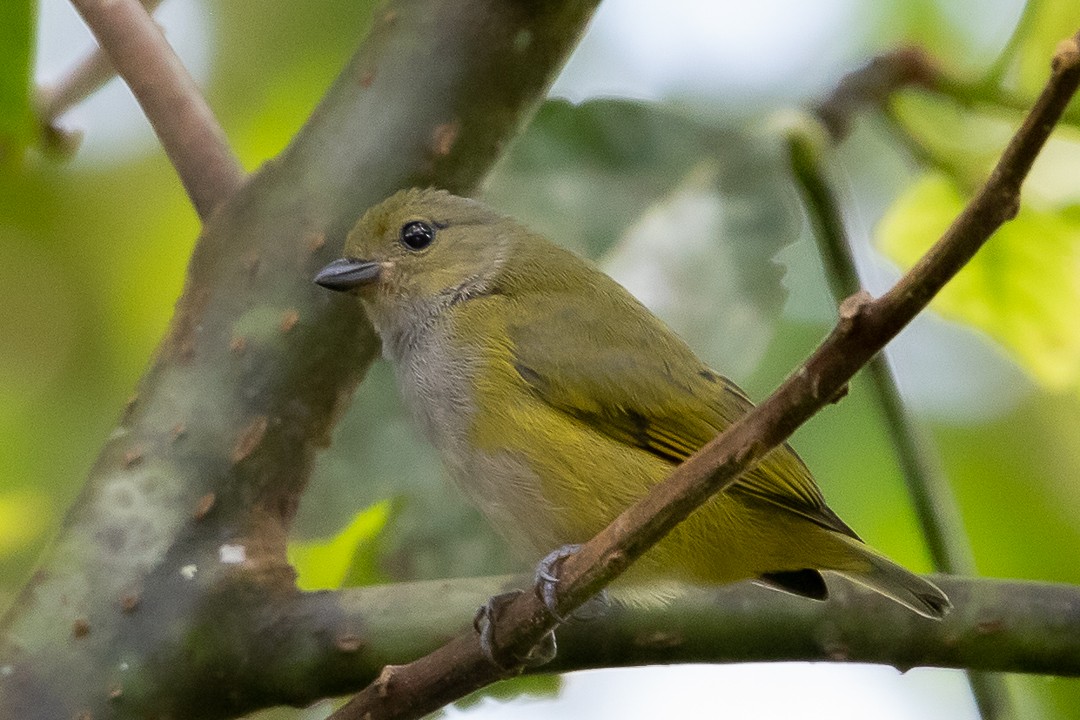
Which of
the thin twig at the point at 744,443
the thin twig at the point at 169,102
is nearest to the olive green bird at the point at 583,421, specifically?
the thin twig at the point at 169,102

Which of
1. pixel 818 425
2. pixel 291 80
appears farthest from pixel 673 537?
pixel 291 80

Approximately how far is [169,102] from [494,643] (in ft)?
4.71

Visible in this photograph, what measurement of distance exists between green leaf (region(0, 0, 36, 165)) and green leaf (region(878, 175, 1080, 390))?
223cm

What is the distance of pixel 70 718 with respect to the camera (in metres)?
2.14

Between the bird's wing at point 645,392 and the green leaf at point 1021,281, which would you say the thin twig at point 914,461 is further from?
the green leaf at point 1021,281

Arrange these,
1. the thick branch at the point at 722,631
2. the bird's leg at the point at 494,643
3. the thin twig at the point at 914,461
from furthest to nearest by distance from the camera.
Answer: the thin twig at the point at 914,461 → the thick branch at the point at 722,631 → the bird's leg at the point at 494,643

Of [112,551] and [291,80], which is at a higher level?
[291,80]

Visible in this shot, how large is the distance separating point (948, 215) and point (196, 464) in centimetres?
214

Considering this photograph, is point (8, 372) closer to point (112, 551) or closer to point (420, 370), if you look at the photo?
point (420, 370)

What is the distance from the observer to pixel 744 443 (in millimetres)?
1543

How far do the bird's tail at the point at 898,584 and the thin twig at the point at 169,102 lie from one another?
149cm

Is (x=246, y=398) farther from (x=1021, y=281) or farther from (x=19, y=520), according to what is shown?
(x=1021, y=281)

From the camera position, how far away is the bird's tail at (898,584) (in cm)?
216

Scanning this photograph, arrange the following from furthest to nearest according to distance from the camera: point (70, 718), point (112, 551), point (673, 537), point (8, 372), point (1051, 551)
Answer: point (8, 372), point (1051, 551), point (673, 537), point (112, 551), point (70, 718)
